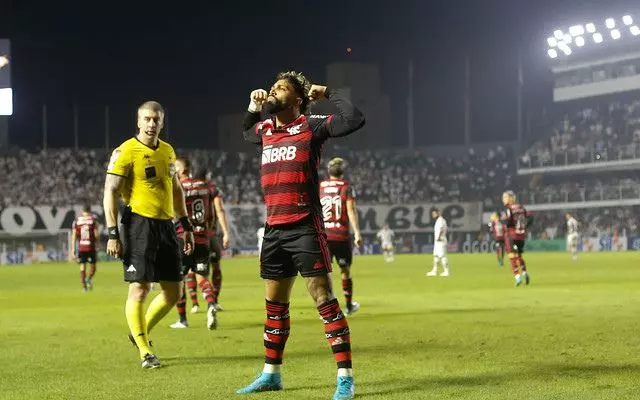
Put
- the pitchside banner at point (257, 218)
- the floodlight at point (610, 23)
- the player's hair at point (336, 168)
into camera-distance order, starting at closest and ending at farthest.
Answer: the player's hair at point (336, 168)
the pitchside banner at point (257, 218)
the floodlight at point (610, 23)

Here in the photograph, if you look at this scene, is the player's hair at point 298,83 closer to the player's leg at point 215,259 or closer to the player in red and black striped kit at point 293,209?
the player in red and black striped kit at point 293,209

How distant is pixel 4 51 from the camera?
5212 cm

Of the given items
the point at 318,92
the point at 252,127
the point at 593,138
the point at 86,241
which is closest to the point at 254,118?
the point at 252,127

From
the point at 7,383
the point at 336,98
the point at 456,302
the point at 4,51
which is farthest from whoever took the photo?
the point at 4,51

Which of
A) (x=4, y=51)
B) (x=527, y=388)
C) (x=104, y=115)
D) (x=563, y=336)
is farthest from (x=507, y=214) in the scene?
(x=104, y=115)

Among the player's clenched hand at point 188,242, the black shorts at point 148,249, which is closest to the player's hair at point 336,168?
the player's clenched hand at point 188,242

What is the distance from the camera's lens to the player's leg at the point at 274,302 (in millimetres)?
8297

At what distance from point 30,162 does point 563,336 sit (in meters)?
66.8

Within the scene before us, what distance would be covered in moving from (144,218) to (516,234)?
1737 cm

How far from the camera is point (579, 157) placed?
253 feet

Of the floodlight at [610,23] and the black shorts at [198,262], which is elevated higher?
the floodlight at [610,23]

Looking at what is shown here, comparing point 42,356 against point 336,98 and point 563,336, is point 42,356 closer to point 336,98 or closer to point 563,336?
point 336,98

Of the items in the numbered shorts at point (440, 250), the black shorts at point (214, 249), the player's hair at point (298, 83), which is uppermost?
the player's hair at point (298, 83)

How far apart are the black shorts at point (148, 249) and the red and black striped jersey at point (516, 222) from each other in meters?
17.0
